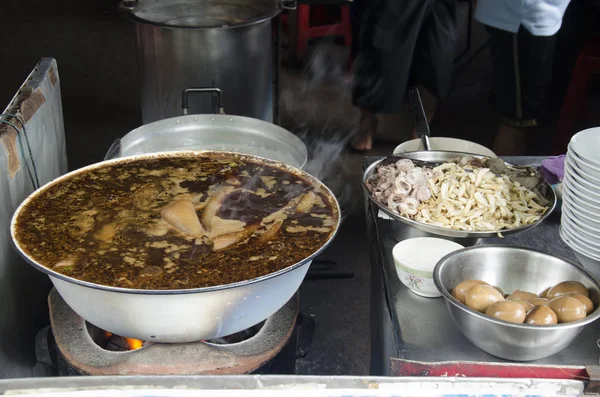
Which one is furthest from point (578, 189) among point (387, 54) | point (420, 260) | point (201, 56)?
point (387, 54)

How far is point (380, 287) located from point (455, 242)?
31cm

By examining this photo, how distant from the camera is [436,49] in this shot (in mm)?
4672

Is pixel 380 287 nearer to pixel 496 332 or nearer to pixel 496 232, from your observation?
pixel 496 232

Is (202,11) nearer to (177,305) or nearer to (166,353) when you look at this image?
(166,353)

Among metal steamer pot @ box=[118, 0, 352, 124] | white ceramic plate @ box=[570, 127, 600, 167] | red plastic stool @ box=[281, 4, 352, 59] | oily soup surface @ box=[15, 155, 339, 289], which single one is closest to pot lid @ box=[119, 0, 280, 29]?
metal steamer pot @ box=[118, 0, 352, 124]

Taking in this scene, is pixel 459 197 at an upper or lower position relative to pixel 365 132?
upper

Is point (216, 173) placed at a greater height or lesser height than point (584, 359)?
greater

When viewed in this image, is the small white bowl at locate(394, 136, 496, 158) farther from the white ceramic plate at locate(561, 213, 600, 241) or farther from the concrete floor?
the concrete floor

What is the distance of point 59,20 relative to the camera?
8773mm

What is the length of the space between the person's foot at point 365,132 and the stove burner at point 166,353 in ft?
11.3

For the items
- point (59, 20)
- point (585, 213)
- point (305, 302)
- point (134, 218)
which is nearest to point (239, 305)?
point (134, 218)

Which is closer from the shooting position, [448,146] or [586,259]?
[586,259]

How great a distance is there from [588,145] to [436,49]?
9.12 feet

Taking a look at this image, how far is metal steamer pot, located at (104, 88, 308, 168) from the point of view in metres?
2.73
